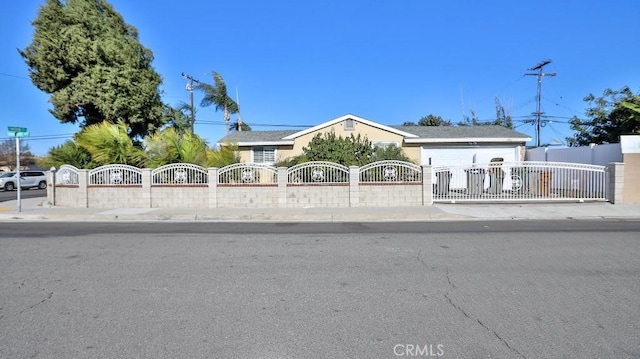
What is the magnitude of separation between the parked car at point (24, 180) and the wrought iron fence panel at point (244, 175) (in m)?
24.4

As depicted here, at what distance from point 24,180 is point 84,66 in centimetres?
1693

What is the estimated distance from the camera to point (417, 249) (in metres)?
8.10

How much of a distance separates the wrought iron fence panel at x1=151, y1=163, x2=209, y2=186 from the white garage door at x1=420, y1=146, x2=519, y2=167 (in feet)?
41.5

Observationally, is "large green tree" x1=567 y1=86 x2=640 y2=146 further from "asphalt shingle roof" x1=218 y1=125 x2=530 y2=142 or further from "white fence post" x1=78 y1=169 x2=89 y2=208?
"white fence post" x1=78 y1=169 x2=89 y2=208

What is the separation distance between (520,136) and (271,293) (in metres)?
22.3

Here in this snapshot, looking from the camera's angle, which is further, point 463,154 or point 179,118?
point 179,118

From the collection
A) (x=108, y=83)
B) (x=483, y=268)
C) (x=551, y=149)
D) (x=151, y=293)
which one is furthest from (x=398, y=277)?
(x=108, y=83)

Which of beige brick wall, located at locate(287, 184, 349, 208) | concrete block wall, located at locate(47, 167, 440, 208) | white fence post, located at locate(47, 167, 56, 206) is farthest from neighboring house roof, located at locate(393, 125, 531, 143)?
white fence post, located at locate(47, 167, 56, 206)

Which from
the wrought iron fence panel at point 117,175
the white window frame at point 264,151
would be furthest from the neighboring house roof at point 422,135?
the wrought iron fence panel at point 117,175

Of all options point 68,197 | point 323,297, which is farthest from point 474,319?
point 68,197

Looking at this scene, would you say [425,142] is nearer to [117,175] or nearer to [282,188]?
[282,188]

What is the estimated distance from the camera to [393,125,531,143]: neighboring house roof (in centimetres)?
2373

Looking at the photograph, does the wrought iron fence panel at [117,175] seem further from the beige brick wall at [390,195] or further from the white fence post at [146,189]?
the beige brick wall at [390,195]

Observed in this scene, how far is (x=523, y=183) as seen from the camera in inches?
650
